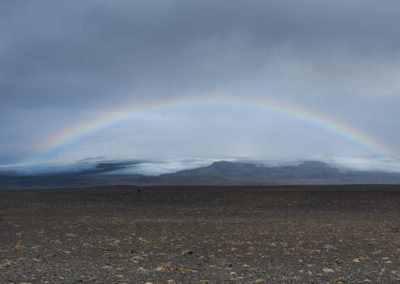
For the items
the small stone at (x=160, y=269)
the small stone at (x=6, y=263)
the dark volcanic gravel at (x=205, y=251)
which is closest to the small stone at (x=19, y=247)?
the dark volcanic gravel at (x=205, y=251)

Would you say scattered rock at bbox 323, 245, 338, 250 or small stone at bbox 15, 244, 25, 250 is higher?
small stone at bbox 15, 244, 25, 250

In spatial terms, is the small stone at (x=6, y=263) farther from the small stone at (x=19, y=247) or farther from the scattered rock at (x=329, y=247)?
the scattered rock at (x=329, y=247)

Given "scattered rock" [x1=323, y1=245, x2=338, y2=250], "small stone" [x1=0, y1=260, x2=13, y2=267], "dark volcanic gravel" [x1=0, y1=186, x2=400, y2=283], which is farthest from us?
"scattered rock" [x1=323, y1=245, x2=338, y2=250]

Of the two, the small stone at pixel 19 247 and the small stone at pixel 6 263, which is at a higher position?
the small stone at pixel 6 263

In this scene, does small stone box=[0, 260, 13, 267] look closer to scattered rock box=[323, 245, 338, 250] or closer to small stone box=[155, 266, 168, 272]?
small stone box=[155, 266, 168, 272]

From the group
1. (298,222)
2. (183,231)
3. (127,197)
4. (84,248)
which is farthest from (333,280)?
(127,197)

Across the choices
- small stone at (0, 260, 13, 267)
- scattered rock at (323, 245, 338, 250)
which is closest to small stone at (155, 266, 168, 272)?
small stone at (0, 260, 13, 267)

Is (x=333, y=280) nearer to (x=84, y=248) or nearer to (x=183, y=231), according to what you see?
(x=84, y=248)

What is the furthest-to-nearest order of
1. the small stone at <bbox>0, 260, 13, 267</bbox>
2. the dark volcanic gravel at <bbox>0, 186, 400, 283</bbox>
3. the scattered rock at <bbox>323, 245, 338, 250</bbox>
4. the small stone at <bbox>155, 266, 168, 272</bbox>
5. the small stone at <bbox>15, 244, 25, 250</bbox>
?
1. the scattered rock at <bbox>323, 245, 338, 250</bbox>
2. the small stone at <bbox>15, 244, 25, 250</bbox>
3. the small stone at <bbox>0, 260, 13, 267</bbox>
4. the small stone at <bbox>155, 266, 168, 272</bbox>
5. the dark volcanic gravel at <bbox>0, 186, 400, 283</bbox>

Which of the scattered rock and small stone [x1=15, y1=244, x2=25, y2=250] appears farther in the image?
the scattered rock

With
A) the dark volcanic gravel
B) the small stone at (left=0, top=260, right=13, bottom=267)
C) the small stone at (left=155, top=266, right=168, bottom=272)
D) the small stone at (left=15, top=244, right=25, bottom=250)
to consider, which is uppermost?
the small stone at (left=0, top=260, right=13, bottom=267)

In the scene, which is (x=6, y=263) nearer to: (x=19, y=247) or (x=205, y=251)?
(x=19, y=247)

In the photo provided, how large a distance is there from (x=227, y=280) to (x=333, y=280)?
2128mm

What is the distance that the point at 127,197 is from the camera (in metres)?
34.8
